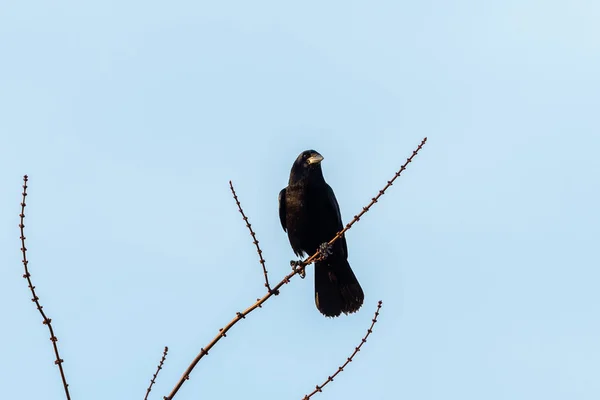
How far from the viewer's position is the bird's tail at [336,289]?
28.2 feet

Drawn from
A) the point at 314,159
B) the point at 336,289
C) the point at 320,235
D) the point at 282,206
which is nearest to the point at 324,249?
the point at 320,235

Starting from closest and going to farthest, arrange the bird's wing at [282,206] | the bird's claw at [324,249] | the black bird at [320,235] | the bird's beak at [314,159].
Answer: the bird's claw at [324,249] → the black bird at [320,235] → the bird's beak at [314,159] → the bird's wing at [282,206]

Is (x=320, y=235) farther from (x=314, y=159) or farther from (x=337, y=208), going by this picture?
(x=314, y=159)

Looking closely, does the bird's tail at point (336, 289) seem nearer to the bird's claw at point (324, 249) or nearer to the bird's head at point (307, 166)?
the bird's head at point (307, 166)

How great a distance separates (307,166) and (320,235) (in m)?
0.72

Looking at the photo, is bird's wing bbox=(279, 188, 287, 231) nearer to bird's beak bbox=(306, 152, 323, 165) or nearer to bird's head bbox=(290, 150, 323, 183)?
bird's head bbox=(290, 150, 323, 183)

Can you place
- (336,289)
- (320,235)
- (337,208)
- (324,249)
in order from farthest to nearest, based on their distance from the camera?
(337,208) → (336,289) → (320,235) → (324,249)

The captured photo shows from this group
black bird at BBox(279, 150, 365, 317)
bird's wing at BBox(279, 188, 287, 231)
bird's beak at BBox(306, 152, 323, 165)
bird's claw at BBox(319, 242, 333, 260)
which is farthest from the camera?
bird's wing at BBox(279, 188, 287, 231)

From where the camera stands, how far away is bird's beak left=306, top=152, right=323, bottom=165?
864 cm

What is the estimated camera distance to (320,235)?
8539 millimetres

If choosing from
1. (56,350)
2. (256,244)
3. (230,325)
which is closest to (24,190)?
(56,350)

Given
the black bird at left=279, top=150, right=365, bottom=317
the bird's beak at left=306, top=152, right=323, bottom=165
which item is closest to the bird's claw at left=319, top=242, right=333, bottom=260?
the black bird at left=279, top=150, right=365, bottom=317

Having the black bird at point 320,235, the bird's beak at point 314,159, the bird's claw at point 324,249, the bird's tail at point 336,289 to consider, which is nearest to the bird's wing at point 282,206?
the black bird at point 320,235

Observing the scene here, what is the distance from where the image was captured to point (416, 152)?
5.02m
